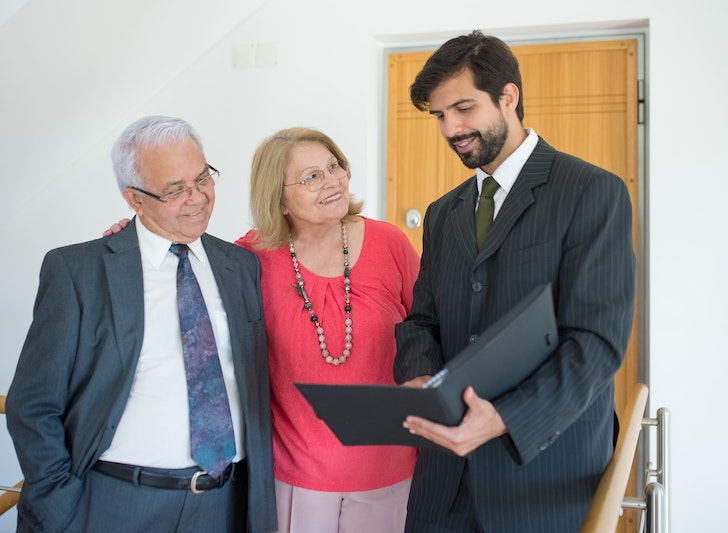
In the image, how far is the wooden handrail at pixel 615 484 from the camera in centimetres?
114

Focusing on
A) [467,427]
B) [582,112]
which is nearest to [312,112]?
[582,112]

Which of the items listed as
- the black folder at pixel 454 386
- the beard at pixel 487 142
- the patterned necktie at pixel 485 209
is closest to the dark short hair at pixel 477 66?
the beard at pixel 487 142

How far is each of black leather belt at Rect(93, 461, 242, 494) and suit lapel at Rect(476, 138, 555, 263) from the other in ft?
2.70

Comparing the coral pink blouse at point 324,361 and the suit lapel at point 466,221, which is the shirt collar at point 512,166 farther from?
the coral pink blouse at point 324,361

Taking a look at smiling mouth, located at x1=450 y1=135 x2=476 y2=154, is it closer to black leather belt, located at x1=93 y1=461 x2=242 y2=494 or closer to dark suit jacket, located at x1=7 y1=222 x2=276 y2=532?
dark suit jacket, located at x1=7 y1=222 x2=276 y2=532

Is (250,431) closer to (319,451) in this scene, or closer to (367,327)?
(319,451)

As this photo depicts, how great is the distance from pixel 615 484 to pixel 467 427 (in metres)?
0.25

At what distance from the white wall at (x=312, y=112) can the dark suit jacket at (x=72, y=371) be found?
134 centimetres

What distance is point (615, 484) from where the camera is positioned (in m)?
1.26

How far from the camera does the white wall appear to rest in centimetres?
329

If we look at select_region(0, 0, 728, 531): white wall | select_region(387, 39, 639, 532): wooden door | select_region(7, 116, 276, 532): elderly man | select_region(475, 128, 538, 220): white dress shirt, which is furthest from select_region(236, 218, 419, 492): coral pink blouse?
select_region(387, 39, 639, 532): wooden door

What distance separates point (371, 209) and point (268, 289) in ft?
5.28
